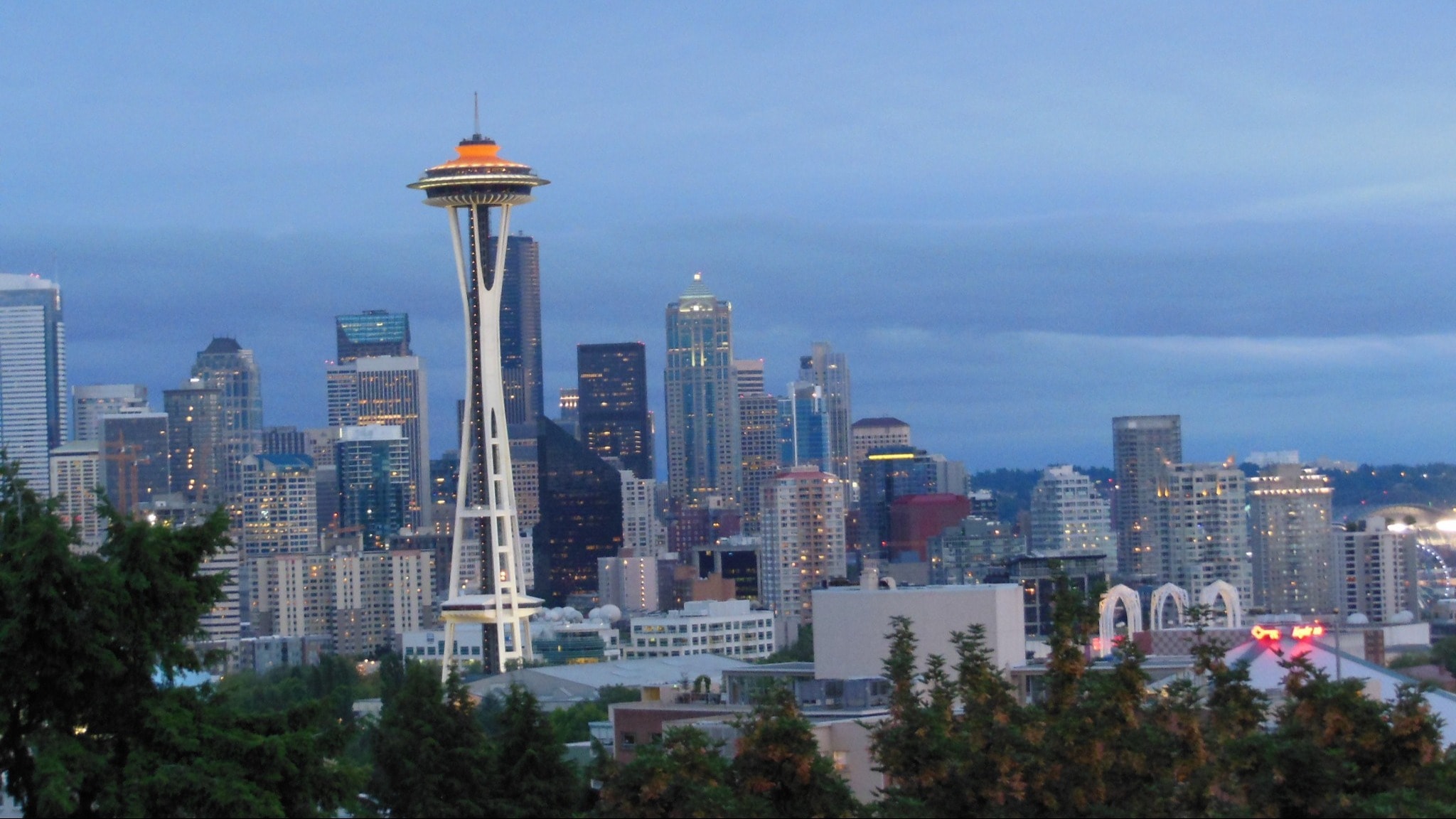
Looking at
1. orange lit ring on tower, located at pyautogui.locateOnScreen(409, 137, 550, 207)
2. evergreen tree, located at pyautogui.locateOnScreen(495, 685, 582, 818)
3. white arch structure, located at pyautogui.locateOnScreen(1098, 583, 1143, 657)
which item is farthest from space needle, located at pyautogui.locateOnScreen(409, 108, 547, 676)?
evergreen tree, located at pyautogui.locateOnScreen(495, 685, 582, 818)

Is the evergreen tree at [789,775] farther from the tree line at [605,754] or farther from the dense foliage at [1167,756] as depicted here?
the dense foliage at [1167,756]

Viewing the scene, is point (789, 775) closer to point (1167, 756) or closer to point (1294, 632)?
point (1167, 756)

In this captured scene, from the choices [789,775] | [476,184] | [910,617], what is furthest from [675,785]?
[476,184]

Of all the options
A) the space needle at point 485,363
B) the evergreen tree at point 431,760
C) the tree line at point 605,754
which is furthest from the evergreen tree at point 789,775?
the space needle at point 485,363

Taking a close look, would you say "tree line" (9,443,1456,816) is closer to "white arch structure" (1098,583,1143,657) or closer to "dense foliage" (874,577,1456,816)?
"dense foliage" (874,577,1456,816)

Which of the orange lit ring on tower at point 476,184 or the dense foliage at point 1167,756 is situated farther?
the orange lit ring on tower at point 476,184

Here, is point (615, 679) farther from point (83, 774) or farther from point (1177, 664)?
point (83, 774)

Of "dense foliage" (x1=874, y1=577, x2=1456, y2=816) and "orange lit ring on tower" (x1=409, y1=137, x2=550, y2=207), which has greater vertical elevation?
"orange lit ring on tower" (x1=409, y1=137, x2=550, y2=207)
